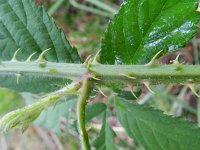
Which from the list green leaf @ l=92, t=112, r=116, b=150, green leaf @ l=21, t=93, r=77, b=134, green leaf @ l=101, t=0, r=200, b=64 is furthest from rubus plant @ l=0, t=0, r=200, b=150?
green leaf @ l=21, t=93, r=77, b=134

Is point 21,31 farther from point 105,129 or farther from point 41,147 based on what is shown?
point 41,147

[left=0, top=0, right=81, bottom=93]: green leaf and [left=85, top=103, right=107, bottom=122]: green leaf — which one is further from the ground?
[left=0, top=0, right=81, bottom=93]: green leaf

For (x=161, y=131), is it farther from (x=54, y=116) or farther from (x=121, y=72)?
(x=54, y=116)

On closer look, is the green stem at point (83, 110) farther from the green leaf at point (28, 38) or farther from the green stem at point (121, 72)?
the green leaf at point (28, 38)

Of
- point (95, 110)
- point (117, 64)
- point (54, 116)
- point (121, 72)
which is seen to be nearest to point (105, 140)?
point (95, 110)

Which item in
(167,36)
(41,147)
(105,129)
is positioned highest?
(167,36)

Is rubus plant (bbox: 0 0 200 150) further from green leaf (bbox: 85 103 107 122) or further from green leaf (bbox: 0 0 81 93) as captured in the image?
green leaf (bbox: 85 103 107 122)

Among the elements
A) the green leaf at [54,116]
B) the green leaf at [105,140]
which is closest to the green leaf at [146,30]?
the green leaf at [105,140]

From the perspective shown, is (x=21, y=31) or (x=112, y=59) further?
(x=21, y=31)

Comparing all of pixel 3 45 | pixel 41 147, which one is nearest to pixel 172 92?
pixel 41 147
